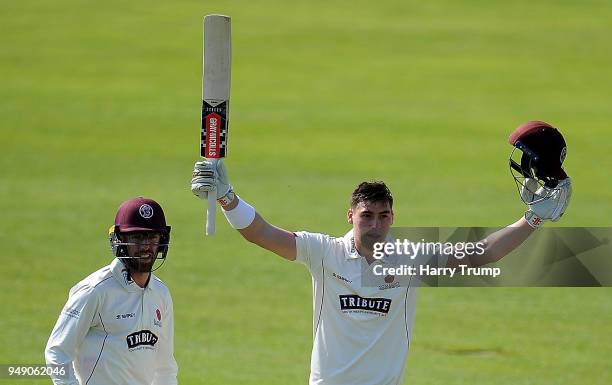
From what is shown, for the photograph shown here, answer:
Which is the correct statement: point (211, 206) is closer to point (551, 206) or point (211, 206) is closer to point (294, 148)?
point (551, 206)

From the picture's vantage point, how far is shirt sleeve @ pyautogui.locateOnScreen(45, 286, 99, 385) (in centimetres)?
608

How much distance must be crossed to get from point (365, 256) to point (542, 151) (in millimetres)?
1137

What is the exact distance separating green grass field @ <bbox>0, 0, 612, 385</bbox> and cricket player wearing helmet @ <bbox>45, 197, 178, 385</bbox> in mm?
5026

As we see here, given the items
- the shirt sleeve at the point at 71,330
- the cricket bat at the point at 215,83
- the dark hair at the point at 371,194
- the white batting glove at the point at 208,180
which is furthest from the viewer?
the cricket bat at the point at 215,83

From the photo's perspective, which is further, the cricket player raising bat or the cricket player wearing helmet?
the cricket player raising bat

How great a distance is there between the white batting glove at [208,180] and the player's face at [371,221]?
74 cm

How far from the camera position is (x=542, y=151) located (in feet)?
21.5

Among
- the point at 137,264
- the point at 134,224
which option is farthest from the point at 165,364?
the point at 134,224

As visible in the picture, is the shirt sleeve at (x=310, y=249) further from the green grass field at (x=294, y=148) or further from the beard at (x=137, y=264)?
the green grass field at (x=294, y=148)

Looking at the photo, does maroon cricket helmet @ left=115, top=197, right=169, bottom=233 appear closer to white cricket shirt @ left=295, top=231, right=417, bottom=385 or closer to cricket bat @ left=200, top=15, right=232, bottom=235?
cricket bat @ left=200, top=15, right=232, bottom=235

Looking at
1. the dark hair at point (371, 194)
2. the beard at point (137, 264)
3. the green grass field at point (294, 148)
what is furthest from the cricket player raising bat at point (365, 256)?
the green grass field at point (294, 148)

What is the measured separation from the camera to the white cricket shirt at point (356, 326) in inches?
255

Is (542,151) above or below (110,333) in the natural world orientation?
above

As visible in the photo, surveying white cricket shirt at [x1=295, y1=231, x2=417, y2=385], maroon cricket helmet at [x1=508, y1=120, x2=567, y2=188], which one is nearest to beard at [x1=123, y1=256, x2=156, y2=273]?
white cricket shirt at [x1=295, y1=231, x2=417, y2=385]
